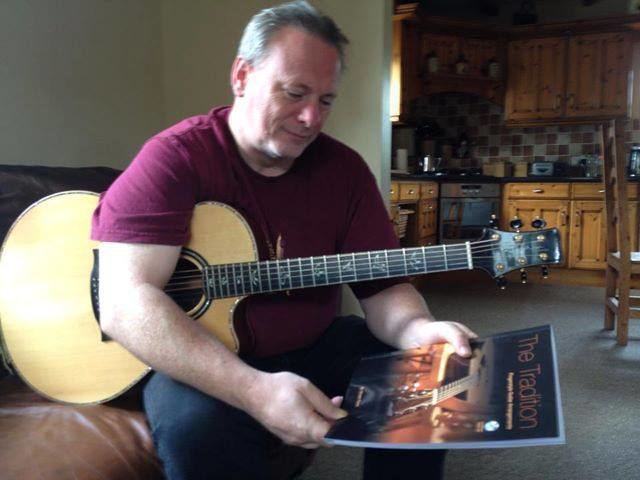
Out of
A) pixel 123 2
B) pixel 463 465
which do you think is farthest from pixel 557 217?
pixel 123 2

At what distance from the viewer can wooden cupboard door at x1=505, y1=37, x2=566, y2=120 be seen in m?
4.64

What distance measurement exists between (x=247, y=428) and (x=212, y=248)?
0.34 meters

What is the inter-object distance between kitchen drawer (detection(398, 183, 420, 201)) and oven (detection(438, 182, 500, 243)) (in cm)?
53

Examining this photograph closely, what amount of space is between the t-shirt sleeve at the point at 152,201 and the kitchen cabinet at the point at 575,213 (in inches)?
143

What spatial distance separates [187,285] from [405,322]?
1.38ft

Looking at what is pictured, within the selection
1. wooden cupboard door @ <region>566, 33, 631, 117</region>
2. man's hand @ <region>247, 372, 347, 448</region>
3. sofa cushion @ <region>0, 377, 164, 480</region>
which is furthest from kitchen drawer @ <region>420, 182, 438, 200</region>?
man's hand @ <region>247, 372, 347, 448</region>

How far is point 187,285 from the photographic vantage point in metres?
1.02

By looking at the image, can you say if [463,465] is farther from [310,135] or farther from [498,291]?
[498,291]

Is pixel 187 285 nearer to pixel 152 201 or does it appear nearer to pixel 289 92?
pixel 152 201

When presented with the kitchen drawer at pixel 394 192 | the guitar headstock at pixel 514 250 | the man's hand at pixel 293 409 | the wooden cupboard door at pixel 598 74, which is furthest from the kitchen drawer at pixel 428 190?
the man's hand at pixel 293 409

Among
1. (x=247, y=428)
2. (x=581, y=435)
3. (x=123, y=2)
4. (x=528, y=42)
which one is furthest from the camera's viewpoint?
(x=528, y=42)

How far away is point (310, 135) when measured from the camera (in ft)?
3.44

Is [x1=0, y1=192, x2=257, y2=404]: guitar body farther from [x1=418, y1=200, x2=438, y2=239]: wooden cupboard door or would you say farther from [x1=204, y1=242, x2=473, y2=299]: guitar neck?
[x1=418, y1=200, x2=438, y2=239]: wooden cupboard door

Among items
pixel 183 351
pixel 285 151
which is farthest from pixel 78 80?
pixel 183 351
